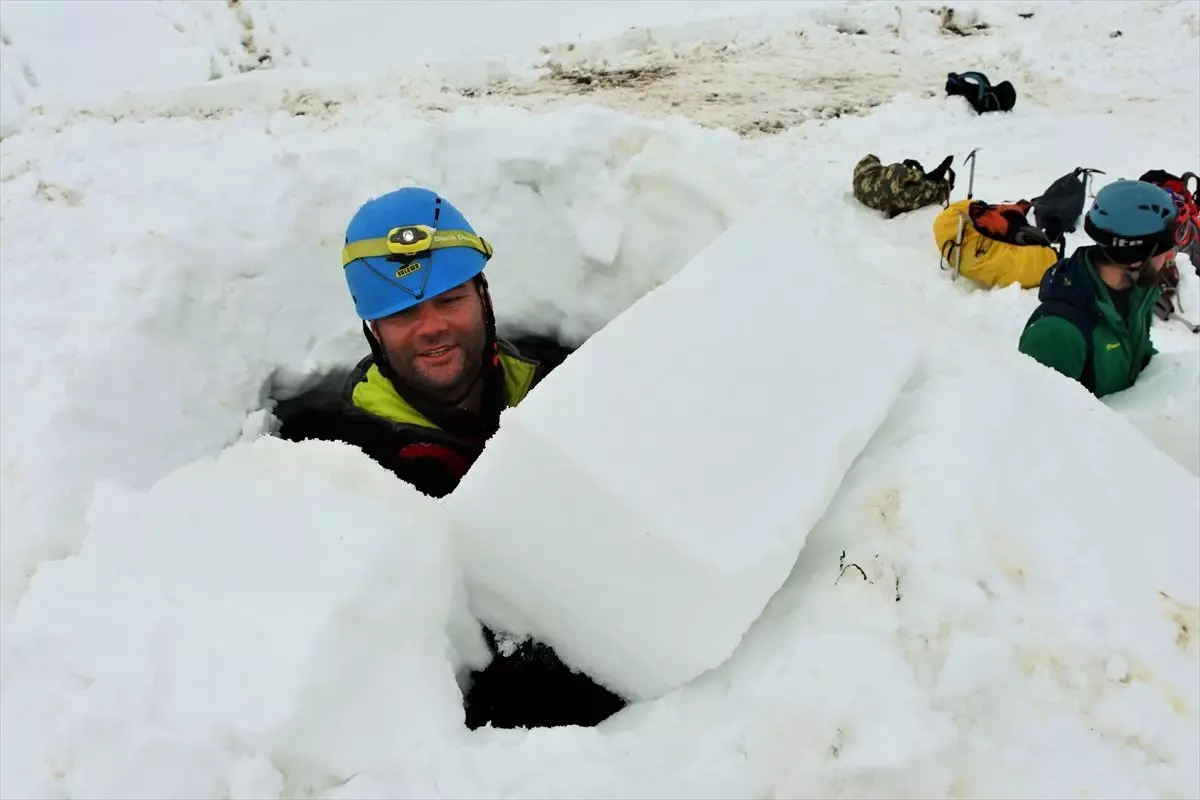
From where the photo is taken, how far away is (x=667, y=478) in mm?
1381

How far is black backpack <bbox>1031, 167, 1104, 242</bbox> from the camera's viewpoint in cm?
482

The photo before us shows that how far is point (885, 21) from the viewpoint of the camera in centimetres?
898

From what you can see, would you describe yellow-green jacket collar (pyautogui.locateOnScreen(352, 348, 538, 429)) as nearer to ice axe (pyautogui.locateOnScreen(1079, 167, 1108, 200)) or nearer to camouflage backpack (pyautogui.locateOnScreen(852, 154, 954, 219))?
camouflage backpack (pyautogui.locateOnScreen(852, 154, 954, 219))

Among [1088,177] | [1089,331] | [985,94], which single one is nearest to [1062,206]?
[1088,177]

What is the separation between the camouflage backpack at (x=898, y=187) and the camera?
17.0 feet

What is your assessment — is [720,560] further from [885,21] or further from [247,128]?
[885,21]

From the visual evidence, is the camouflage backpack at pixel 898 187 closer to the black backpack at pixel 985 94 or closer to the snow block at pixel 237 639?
the black backpack at pixel 985 94

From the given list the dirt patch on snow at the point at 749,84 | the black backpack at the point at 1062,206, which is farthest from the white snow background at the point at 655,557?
the dirt patch on snow at the point at 749,84

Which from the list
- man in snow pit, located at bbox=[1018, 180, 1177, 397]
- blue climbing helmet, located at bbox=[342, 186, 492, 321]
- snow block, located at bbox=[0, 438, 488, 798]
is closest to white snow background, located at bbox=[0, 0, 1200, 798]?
snow block, located at bbox=[0, 438, 488, 798]

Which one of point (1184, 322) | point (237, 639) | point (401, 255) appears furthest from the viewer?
point (1184, 322)

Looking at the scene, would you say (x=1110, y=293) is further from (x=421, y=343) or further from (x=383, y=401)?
(x=383, y=401)

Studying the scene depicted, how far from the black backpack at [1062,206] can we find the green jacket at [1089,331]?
82.1 inches

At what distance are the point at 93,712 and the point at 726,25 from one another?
9142 millimetres

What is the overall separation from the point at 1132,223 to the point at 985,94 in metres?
4.53
